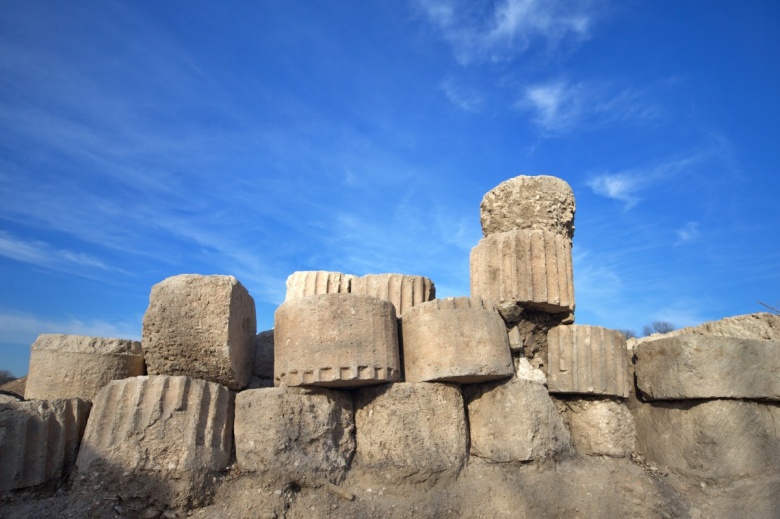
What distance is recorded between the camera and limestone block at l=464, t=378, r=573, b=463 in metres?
4.39

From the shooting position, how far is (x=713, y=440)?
4887 millimetres

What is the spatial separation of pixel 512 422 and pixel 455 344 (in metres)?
0.73

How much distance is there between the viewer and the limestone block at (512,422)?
173 inches

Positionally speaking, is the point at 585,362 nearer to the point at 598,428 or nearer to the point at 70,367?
the point at 598,428

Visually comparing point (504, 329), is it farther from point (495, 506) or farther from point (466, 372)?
point (495, 506)

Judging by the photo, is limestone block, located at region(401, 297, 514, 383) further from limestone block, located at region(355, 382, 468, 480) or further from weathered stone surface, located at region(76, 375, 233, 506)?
weathered stone surface, located at region(76, 375, 233, 506)

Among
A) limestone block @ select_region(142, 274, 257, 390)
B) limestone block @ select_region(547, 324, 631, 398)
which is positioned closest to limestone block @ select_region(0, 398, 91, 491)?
limestone block @ select_region(142, 274, 257, 390)

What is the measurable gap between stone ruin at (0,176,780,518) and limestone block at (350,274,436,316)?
0.05 ft

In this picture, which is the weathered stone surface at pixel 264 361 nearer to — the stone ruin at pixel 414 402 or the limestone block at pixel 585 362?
the stone ruin at pixel 414 402

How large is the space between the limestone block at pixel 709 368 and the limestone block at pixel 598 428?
432mm

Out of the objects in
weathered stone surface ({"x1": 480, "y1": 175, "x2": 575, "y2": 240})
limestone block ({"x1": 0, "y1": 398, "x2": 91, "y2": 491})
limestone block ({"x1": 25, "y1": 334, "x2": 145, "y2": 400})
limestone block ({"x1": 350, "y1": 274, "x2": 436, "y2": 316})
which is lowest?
limestone block ({"x1": 0, "y1": 398, "x2": 91, "y2": 491})

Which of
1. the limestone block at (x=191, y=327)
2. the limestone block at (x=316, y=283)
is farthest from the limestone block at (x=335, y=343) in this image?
the limestone block at (x=316, y=283)

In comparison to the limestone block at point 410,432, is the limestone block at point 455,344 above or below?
above

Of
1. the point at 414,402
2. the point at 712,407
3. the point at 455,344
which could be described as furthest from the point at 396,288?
the point at 712,407
